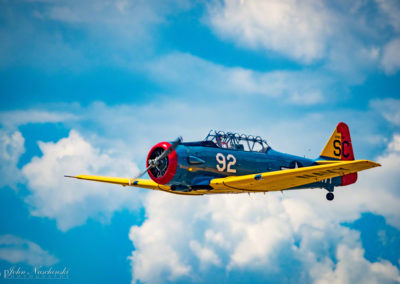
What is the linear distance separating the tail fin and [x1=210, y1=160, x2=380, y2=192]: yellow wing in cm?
669

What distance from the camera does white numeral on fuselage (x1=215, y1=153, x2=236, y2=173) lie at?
758 inches

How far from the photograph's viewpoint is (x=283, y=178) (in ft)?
59.1

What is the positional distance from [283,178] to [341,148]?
29.7 feet

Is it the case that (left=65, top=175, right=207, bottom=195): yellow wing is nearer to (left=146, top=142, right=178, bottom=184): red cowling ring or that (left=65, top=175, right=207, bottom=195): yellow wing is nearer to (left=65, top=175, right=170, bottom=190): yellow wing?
(left=65, top=175, right=170, bottom=190): yellow wing

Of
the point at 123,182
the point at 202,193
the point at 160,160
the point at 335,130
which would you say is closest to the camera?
the point at 160,160

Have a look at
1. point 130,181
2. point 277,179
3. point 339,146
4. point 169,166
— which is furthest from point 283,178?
point 339,146

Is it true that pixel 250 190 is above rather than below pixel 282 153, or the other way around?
below

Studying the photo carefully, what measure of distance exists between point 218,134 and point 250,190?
9.28 ft

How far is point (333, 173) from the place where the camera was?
17297 millimetres

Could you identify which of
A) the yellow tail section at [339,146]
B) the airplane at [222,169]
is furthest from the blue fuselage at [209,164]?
the yellow tail section at [339,146]

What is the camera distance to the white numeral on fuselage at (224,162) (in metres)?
19.3

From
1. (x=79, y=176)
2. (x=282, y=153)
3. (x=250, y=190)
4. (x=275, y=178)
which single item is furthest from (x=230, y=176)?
(x=79, y=176)

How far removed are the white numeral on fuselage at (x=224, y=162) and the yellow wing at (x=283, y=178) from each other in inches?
28.0

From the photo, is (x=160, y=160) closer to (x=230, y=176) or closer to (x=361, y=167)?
(x=230, y=176)
